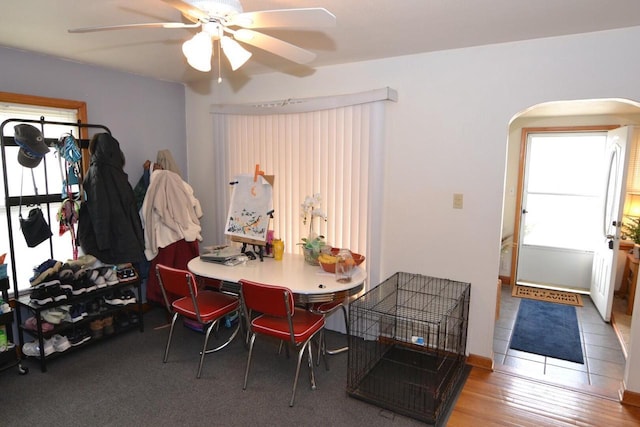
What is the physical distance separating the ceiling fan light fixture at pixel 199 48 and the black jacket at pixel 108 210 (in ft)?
5.58

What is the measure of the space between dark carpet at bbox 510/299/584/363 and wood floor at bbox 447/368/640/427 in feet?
2.01

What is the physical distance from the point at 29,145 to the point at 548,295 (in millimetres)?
5383

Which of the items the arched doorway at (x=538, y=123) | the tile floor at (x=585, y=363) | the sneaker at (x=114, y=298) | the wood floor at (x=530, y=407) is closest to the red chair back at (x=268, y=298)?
the wood floor at (x=530, y=407)

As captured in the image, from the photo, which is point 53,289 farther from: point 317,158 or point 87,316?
point 317,158

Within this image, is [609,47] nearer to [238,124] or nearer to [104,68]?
[238,124]

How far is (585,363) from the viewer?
10.2ft

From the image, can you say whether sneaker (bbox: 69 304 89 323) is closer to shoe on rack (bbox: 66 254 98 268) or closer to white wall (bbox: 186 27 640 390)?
shoe on rack (bbox: 66 254 98 268)

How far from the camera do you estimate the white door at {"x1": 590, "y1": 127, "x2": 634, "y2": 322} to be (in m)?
3.67

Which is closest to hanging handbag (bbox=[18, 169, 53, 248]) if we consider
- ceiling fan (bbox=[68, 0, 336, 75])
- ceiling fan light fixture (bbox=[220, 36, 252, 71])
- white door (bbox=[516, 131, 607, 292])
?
ceiling fan (bbox=[68, 0, 336, 75])

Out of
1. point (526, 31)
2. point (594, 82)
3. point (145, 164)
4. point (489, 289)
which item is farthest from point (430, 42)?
point (145, 164)

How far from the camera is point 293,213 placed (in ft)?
12.1

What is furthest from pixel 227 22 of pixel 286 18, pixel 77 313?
pixel 77 313

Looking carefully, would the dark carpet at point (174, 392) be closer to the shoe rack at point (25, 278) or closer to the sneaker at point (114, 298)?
the shoe rack at point (25, 278)

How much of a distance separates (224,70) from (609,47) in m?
2.92
